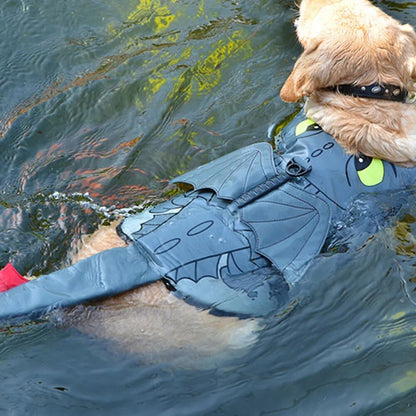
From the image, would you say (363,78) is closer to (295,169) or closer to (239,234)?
(295,169)

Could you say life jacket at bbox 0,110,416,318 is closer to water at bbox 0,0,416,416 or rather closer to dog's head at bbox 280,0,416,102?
water at bbox 0,0,416,416

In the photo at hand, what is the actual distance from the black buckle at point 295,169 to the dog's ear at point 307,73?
58cm

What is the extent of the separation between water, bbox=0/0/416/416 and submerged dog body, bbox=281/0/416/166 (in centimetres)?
51

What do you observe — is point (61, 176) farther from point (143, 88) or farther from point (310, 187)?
point (310, 187)

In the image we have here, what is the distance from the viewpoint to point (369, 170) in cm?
349

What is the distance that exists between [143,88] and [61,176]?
1.38 m

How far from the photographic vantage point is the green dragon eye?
3.46 meters

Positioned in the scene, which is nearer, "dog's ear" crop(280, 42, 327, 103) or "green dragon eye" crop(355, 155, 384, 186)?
"green dragon eye" crop(355, 155, 384, 186)

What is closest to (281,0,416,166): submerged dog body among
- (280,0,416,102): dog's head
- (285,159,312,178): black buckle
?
(280,0,416,102): dog's head

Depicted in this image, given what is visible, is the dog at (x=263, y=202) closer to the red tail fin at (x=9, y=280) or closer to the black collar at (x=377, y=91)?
the black collar at (x=377, y=91)

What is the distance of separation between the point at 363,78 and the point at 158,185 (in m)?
1.95

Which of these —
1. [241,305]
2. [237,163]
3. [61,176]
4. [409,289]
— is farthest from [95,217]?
[409,289]

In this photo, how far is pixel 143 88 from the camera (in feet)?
17.9

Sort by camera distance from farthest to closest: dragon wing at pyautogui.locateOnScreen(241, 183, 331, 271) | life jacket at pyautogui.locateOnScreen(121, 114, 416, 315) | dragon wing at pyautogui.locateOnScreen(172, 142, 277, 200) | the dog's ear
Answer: the dog's ear, dragon wing at pyautogui.locateOnScreen(172, 142, 277, 200), dragon wing at pyautogui.locateOnScreen(241, 183, 331, 271), life jacket at pyautogui.locateOnScreen(121, 114, 416, 315)
